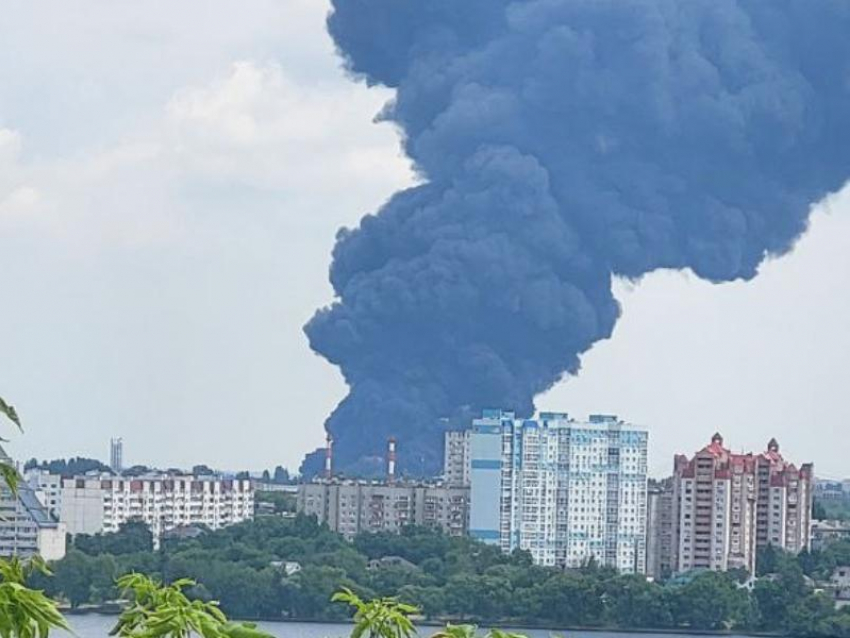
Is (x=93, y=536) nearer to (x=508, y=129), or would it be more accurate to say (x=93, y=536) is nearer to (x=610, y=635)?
(x=610, y=635)

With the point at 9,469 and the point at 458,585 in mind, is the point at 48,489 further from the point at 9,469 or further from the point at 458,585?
the point at 9,469

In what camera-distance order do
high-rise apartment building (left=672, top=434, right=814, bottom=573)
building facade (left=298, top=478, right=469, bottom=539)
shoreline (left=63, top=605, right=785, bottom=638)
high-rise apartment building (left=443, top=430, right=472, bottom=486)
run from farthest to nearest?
1. high-rise apartment building (left=443, top=430, right=472, bottom=486)
2. building facade (left=298, top=478, right=469, bottom=539)
3. high-rise apartment building (left=672, top=434, right=814, bottom=573)
4. shoreline (left=63, top=605, right=785, bottom=638)

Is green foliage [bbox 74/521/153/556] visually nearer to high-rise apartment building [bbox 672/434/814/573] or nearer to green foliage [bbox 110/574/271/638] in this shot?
high-rise apartment building [bbox 672/434/814/573]

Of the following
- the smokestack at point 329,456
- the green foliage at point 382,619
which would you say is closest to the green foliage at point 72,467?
the smokestack at point 329,456

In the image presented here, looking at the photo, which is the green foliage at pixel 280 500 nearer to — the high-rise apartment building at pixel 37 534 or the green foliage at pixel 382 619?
the high-rise apartment building at pixel 37 534

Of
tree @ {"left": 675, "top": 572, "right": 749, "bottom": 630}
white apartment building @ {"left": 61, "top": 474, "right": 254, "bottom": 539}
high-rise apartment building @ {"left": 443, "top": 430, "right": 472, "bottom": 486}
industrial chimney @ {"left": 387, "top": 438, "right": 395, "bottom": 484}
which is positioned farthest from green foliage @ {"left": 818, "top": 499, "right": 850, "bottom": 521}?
tree @ {"left": 675, "top": 572, "right": 749, "bottom": 630}

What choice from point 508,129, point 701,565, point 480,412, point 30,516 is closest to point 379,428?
point 480,412

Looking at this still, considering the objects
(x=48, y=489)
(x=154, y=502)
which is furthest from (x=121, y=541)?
(x=48, y=489)
